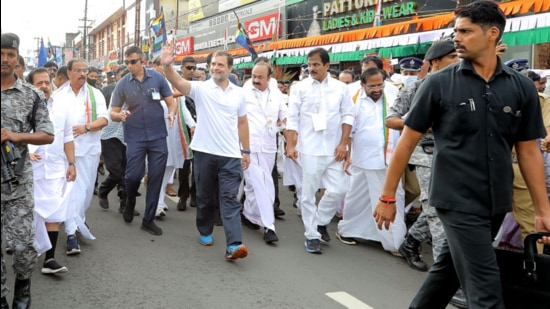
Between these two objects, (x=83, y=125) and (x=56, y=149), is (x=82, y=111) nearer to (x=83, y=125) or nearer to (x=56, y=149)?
(x=83, y=125)

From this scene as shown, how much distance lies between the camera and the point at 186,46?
121ft

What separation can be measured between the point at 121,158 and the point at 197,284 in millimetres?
3840

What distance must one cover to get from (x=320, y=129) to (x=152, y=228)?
2174 millimetres

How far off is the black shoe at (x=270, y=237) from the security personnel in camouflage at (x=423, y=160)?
1392 millimetres

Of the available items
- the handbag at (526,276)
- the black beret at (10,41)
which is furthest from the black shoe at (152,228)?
the handbag at (526,276)

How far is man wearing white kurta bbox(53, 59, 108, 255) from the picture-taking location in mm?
5875

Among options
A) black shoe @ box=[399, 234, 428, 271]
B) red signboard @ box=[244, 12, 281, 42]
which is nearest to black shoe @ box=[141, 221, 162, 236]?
black shoe @ box=[399, 234, 428, 271]

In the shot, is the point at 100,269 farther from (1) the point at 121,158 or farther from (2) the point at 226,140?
(1) the point at 121,158

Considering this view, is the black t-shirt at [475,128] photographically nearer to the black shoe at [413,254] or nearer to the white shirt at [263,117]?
the black shoe at [413,254]

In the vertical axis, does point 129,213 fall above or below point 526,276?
below

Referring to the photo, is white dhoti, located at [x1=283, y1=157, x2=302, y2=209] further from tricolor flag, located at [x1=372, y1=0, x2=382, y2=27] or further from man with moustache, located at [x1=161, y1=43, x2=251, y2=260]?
tricolor flag, located at [x1=372, y1=0, x2=382, y2=27]

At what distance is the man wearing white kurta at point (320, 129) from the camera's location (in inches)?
241

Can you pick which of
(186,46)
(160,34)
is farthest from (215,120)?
(186,46)

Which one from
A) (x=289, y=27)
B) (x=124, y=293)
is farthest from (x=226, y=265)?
(x=289, y=27)
